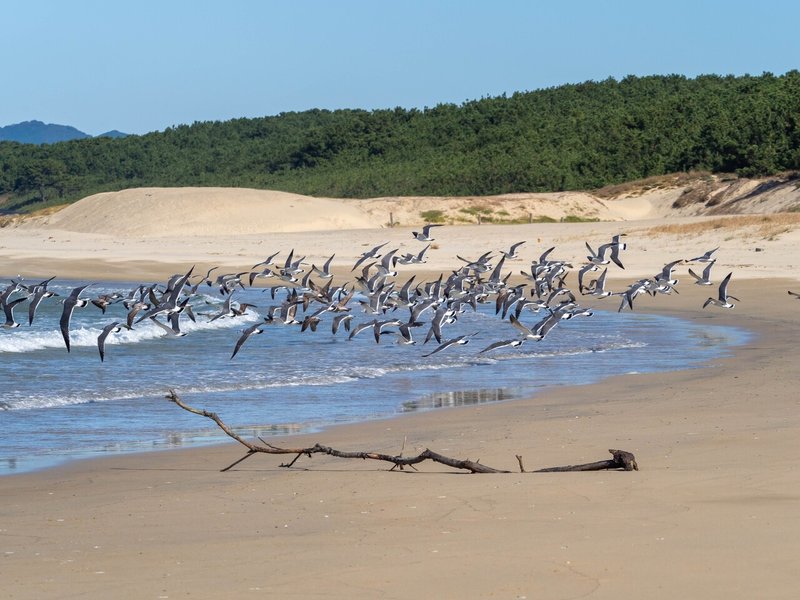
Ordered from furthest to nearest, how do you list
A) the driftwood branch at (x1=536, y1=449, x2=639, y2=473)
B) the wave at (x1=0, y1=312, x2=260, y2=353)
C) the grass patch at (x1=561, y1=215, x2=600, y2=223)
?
the grass patch at (x1=561, y1=215, x2=600, y2=223), the wave at (x1=0, y1=312, x2=260, y2=353), the driftwood branch at (x1=536, y1=449, x2=639, y2=473)

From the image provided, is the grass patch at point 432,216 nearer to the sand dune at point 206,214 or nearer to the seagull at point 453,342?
the sand dune at point 206,214

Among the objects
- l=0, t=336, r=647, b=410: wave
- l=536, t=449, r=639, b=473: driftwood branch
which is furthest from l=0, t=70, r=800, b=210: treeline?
l=536, t=449, r=639, b=473: driftwood branch

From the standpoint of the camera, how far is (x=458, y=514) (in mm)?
7324

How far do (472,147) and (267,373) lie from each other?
59.7m

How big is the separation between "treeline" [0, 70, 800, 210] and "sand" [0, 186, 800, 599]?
143 feet

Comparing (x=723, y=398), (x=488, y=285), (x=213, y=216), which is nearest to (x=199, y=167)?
(x=213, y=216)

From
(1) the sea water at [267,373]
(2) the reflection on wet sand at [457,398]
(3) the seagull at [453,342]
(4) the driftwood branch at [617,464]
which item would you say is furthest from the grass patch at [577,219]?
(4) the driftwood branch at [617,464]

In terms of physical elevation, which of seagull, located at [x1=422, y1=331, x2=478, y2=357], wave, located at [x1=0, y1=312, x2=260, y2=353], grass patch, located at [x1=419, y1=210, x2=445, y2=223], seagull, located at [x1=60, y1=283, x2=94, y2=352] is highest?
grass patch, located at [x1=419, y1=210, x2=445, y2=223]

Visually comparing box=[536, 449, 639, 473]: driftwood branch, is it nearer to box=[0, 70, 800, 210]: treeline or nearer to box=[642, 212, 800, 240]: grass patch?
box=[642, 212, 800, 240]: grass patch

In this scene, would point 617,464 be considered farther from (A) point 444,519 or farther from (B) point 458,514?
(A) point 444,519

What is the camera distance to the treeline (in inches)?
2382

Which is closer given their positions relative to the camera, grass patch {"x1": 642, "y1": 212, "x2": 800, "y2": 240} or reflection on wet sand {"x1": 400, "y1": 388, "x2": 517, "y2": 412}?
reflection on wet sand {"x1": 400, "y1": 388, "x2": 517, "y2": 412}

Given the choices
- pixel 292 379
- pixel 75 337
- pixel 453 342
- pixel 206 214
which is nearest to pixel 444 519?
pixel 292 379

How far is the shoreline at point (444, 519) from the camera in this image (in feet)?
19.3
